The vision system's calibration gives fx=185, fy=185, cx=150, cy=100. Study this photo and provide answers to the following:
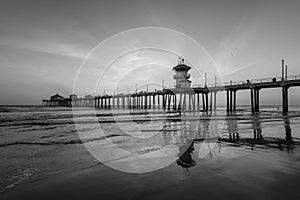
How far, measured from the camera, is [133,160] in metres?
6.69

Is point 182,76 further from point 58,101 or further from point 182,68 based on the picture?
point 58,101

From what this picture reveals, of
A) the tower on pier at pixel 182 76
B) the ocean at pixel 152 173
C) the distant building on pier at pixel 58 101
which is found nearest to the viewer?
the ocean at pixel 152 173

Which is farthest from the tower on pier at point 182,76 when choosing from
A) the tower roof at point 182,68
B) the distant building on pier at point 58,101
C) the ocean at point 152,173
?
the distant building on pier at point 58,101

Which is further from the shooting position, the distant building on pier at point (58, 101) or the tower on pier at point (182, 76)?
the distant building on pier at point (58, 101)

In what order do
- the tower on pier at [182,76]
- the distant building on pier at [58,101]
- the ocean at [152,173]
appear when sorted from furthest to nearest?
the distant building on pier at [58,101] < the tower on pier at [182,76] < the ocean at [152,173]

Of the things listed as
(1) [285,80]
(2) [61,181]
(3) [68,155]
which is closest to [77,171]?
(2) [61,181]

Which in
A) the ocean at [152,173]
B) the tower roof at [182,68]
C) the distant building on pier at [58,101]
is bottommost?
the ocean at [152,173]

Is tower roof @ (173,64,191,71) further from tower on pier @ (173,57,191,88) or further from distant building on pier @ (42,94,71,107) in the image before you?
distant building on pier @ (42,94,71,107)

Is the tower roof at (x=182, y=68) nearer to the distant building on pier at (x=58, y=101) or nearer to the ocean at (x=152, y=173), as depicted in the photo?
the ocean at (x=152, y=173)

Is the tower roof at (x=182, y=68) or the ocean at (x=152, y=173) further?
the tower roof at (x=182, y=68)

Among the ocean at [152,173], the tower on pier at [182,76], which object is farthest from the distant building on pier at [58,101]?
the ocean at [152,173]

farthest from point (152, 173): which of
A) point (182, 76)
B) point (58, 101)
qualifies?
point (58, 101)

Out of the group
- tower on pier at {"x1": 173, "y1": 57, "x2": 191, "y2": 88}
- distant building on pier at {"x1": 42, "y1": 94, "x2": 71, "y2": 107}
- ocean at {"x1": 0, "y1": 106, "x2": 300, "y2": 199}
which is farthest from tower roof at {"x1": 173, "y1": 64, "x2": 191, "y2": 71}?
distant building on pier at {"x1": 42, "y1": 94, "x2": 71, "y2": 107}

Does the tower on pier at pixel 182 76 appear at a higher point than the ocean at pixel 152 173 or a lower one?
higher
